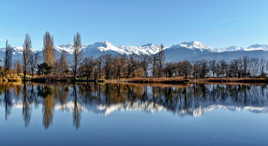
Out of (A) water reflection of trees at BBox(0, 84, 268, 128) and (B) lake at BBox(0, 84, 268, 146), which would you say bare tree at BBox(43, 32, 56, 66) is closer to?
(A) water reflection of trees at BBox(0, 84, 268, 128)

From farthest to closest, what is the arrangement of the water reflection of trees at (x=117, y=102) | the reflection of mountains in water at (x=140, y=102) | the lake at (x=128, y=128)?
1. the reflection of mountains in water at (x=140, y=102)
2. the water reflection of trees at (x=117, y=102)
3. the lake at (x=128, y=128)

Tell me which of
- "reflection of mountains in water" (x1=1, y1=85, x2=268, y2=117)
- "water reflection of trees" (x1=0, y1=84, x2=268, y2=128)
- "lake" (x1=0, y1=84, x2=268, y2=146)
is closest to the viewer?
"lake" (x1=0, y1=84, x2=268, y2=146)

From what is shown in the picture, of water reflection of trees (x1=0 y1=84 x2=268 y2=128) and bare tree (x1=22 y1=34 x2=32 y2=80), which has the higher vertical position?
bare tree (x1=22 y1=34 x2=32 y2=80)

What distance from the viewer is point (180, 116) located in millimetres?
14242

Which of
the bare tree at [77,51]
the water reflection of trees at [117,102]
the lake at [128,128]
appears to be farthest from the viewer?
the bare tree at [77,51]

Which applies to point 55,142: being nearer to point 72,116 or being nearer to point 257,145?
point 72,116

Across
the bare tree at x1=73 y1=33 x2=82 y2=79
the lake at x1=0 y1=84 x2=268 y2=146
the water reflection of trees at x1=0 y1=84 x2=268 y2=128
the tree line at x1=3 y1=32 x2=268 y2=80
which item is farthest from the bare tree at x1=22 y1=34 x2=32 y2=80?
the lake at x1=0 y1=84 x2=268 y2=146

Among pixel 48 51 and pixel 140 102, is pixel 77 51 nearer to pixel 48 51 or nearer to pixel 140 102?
pixel 48 51

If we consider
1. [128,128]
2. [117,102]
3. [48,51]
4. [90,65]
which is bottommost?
[128,128]

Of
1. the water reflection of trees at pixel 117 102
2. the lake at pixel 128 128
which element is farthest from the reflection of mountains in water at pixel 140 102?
the lake at pixel 128 128

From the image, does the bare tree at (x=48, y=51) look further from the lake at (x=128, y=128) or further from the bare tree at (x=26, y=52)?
the lake at (x=128, y=128)

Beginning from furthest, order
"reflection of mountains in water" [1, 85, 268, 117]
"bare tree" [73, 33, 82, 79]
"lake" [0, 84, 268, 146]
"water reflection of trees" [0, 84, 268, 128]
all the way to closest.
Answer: "bare tree" [73, 33, 82, 79]
"reflection of mountains in water" [1, 85, 268, 117]
"water reflection of trees" [0, 84, 268, 128]
"lake" [0, 84, 268, 146]

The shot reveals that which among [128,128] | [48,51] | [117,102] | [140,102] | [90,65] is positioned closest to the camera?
[128,128]

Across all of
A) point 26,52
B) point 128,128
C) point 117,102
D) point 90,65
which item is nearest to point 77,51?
point 90,65
